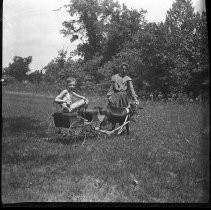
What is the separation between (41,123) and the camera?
21.3ft

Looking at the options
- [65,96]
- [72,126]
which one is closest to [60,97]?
[65,96]

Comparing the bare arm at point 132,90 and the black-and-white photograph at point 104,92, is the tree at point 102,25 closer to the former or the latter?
the black-and-white photograph at point 104,92

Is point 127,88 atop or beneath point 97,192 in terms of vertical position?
atop

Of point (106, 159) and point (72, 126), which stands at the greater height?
point (72, 126)

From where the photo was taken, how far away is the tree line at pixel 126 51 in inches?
248

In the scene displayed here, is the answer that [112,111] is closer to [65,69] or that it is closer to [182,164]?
[65,69]

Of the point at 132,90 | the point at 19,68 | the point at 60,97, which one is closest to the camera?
the point at 19,68

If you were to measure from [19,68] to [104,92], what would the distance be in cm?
146

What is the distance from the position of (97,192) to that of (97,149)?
37.2 inches

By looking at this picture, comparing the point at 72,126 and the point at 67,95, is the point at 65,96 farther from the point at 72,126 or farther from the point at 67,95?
the point at 72,126

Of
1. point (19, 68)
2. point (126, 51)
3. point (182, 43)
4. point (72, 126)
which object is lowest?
point (72, 126)

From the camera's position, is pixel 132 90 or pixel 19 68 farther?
pixel 132 90

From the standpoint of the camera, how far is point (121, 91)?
650 centimetres

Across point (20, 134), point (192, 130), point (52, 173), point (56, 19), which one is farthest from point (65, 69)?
point (192, 130)
